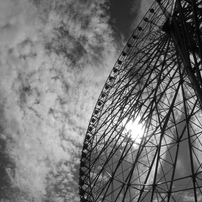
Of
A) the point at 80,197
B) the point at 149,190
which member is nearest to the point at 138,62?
the point at 149,190

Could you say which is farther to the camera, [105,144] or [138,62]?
[138,62]

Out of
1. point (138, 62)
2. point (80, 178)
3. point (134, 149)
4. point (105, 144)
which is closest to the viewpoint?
point (134, 149)

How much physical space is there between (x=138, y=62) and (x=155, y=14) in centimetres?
525

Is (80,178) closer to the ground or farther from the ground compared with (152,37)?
closer to the ground

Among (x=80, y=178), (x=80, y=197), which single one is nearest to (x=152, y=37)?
(x=80, y=178)

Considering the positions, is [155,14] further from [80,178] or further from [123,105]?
[80,178]

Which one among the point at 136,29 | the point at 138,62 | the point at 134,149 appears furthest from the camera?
the point at 136,29

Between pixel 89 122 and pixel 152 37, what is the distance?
10687mm

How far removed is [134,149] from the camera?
14.2 m

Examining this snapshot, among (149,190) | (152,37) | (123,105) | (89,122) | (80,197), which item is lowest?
(149,190)

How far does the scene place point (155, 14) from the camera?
61.5 ft

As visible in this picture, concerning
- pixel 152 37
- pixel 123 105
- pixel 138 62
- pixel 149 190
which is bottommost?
pixel 149 190

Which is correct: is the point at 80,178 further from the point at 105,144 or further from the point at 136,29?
the point at 136,29

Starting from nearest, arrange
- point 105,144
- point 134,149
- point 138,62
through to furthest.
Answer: point 134,149, point 105,144, point 138,62
